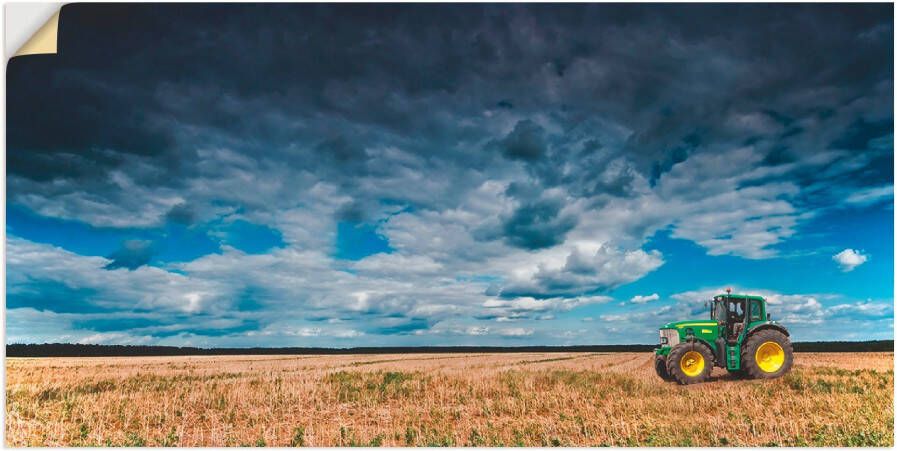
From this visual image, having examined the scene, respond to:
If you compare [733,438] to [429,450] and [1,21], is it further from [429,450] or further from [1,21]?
[1,21]

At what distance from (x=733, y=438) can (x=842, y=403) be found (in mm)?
3967

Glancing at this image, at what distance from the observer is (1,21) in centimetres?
952

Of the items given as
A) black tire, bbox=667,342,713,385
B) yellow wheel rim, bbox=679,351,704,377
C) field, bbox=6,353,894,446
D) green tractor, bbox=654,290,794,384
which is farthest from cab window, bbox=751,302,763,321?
yellow wheel rim, bbox=679,351,704,377

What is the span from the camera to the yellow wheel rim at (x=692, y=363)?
1702 cm

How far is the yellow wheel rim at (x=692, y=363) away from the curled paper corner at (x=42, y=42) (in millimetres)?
15426

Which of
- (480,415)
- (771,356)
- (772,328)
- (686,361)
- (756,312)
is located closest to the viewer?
(480,415)

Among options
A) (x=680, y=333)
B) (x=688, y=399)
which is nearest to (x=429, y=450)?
(x=688, y=399)

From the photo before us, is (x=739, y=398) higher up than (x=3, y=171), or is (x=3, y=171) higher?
(x=3, y=171)

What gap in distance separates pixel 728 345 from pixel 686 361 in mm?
1598

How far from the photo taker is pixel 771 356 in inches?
701

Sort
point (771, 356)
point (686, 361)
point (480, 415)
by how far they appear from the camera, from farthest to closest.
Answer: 1. point (771, 356)
2. point (686, 361)
3. point (480, 415)

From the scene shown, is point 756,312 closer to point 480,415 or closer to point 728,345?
point 728,345

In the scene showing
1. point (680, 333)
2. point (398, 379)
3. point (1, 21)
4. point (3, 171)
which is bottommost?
point (398, 379)

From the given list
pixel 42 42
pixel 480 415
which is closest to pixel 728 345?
pixel 480 415
